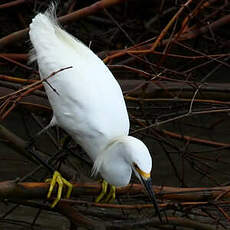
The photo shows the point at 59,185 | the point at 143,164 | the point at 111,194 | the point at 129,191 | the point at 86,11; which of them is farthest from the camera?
the point at 86,11

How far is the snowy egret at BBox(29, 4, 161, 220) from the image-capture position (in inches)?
98.0

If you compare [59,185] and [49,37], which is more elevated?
[49,37]

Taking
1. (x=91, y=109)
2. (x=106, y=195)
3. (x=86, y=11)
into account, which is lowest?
(x=106, y=195)

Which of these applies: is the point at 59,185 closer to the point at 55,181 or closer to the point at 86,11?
the point at 55,181

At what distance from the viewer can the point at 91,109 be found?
257 cm

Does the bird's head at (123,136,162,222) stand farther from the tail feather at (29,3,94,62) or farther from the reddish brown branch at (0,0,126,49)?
the reddish brown branch at (0,0,126,49)

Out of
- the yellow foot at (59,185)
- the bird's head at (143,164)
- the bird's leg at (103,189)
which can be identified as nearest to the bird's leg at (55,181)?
the yellow foot at (59,185)

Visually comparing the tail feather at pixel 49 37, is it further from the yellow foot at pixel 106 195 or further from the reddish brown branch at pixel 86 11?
the yellow foot at pixel 106 195

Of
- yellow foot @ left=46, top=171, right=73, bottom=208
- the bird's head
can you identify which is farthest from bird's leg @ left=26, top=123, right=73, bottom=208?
the bird's head

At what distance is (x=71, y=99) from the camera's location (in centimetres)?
264

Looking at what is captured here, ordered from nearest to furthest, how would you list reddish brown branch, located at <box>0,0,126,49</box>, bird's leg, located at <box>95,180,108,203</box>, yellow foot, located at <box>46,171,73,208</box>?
yellow foot, located at <box>46,171,73,208</box>
bird's leg, located at <box>95,180,108,203</box>
reddish brown branch, located at <box>0,0,126,49</box>

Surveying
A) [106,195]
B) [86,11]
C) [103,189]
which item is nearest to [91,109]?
[103,189]

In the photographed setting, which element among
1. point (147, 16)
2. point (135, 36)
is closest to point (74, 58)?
point (135, 36)

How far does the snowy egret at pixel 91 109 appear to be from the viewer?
8.16 ft
